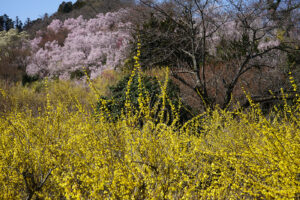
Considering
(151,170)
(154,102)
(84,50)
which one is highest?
(84,50)

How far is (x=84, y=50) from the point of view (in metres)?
14.0

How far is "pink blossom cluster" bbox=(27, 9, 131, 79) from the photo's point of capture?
12.3 m

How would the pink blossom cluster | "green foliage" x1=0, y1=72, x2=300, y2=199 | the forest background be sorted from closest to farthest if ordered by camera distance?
"green foliage" x1=0, y1=72, x2=300, y2=199 < the forest background < the pink blossom cluster

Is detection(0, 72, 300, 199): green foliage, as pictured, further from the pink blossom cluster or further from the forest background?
the pink blossom cluster

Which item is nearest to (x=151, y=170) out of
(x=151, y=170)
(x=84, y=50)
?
(x=151, y=170)

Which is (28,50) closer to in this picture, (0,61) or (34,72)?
(0,61)

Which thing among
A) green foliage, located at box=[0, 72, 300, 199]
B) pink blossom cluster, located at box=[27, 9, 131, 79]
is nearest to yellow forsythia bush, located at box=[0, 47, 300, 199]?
green foliage, located at box=[0, 72, 300, 199]

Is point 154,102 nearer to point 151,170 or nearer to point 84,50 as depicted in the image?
point 151,170

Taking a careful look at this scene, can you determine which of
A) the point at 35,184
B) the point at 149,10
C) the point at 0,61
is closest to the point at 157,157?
the point at 35,184

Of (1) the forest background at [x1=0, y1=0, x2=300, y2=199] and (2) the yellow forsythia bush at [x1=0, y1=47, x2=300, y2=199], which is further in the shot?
(1) the forest background at [x1=0, y1=0, x2=300, y2=199]

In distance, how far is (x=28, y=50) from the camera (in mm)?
15688

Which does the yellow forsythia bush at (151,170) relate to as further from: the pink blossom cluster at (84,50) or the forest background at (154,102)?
the pink blossom cluster at (84,50)

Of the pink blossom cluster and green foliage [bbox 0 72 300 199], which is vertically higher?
the pink blossom cluster

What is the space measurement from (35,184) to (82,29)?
14997 mm
